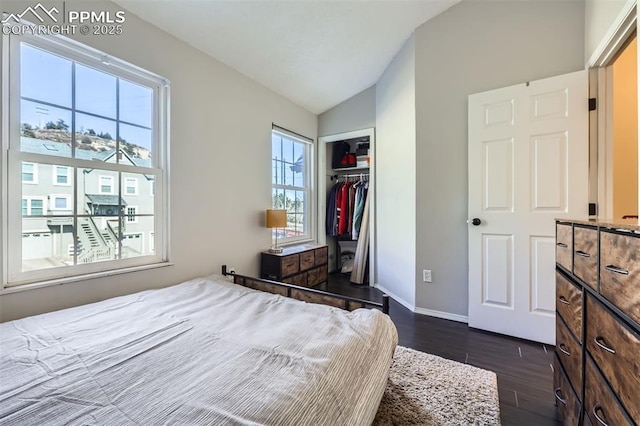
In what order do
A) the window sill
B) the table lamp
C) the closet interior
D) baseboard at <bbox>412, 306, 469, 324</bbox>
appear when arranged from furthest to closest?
the closet interior, the table lamp, baseboard at <bbox>412, 306, 469, 324</bbox>, the window sill

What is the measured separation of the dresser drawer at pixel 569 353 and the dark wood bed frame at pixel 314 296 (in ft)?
2.57

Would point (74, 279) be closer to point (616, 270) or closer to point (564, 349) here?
point (616, 270)

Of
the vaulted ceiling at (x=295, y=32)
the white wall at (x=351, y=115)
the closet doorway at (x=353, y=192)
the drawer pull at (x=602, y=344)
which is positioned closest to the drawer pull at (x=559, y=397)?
the drawer pull at (x=602, y=344)

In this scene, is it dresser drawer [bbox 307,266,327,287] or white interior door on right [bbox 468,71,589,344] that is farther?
dresser drawer [bbox 307,266,327,287]

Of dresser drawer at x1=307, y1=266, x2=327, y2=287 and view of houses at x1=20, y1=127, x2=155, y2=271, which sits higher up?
view of houses at x1=20, y1=127, x2=155, y2=271

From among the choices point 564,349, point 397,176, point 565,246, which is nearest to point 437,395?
point 564,349

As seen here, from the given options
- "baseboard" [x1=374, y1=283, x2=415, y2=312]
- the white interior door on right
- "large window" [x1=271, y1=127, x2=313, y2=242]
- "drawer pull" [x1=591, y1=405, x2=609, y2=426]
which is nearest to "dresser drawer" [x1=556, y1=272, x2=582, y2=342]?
"drawer pull" [x1=591, y1=405, x2=609, y2=426]

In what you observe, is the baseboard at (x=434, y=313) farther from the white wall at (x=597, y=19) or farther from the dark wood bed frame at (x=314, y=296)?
the white wall at (x=597, y=19)

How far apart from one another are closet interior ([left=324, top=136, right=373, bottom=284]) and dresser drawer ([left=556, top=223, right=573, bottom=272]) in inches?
96.1

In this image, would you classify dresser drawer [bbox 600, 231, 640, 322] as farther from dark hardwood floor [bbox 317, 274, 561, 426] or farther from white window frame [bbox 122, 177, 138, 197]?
white window frame [bbox 122, 177, 138, 197]

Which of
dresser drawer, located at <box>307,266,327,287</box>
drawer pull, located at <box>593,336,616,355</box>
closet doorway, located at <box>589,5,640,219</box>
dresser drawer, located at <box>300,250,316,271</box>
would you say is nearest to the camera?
drawer pull, located at <box>593,336,616,355</box>

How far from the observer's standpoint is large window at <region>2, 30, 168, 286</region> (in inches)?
60.6

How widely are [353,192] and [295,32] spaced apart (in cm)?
223

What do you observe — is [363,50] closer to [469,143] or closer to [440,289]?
[469,143]
